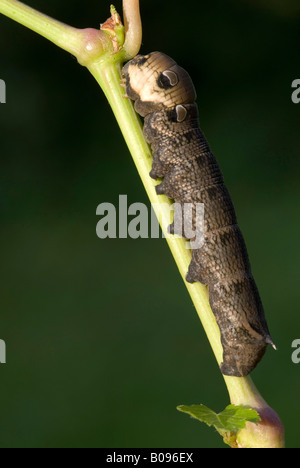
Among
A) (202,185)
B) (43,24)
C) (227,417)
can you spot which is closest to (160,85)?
(202,185)

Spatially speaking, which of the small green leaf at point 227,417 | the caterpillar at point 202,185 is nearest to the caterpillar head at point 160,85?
the caterpillar at point 202,185

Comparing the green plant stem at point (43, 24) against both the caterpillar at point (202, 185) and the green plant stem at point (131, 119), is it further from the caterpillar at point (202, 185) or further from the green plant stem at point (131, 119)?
the caterpillar at point (202, 185)

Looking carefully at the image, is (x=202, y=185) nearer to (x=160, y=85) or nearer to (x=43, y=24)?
(x=160, y=85)

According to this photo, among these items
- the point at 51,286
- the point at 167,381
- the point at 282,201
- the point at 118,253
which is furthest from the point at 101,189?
the point at 167,381

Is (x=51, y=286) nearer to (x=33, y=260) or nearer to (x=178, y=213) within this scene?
(x=33, y=260)

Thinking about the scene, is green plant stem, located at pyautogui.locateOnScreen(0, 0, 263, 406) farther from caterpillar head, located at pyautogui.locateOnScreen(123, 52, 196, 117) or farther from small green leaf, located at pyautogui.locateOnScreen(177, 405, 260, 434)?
caterpillar head, located at pyautogui.locateOnScreen(123, 52, 196, 117)

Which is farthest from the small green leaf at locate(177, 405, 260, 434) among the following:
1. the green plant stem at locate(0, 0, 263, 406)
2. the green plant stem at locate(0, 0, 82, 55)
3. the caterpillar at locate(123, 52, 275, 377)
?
→ the green plant stem at locate(0, 0, 82, 55)

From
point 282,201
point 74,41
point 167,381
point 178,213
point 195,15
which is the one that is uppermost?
point 195,15

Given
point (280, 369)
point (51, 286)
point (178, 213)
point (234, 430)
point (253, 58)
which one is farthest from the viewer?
point (253, 58)
